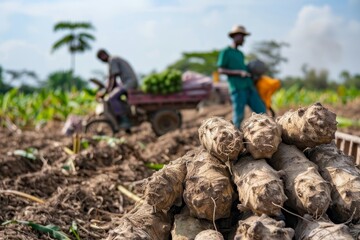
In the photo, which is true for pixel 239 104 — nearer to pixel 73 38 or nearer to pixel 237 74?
pixel 237 74

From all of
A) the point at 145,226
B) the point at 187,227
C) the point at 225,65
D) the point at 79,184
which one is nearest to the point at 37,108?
the point at 225,65

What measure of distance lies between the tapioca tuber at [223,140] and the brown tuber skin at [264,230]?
0.49 metres

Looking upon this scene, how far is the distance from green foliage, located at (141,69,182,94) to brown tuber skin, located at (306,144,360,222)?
794 centimetres

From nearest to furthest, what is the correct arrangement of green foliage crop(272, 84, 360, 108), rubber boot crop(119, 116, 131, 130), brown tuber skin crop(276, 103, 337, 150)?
brown tuber skin crop(276, 103, 337, 150) → rubber boot crop(119, 116, 131, 130) → green foliage crop(272, 84, 360, 108)

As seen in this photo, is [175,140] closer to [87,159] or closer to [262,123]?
[87,159]

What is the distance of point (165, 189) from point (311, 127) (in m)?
0.89

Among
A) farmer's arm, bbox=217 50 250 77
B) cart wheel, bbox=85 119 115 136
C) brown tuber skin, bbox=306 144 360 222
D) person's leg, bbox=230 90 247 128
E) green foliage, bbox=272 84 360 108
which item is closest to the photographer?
brown tuber skin, bbox=306 144 360 222

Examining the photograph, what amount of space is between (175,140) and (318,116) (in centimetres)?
615

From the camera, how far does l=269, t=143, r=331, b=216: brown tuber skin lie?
A: 2443 mm

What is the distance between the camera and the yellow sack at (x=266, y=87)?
8.77 m

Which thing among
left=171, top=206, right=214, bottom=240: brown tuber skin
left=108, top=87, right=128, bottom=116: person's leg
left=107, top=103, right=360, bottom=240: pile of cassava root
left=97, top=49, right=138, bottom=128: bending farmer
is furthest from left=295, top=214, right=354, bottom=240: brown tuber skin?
left=108, top=87, right=128, bottom=116: person's leg

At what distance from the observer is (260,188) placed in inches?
95.7

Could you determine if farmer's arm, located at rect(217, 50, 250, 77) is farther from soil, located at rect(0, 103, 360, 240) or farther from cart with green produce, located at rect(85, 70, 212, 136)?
cart with green produce, located at rect(85, 70, 212, 136)

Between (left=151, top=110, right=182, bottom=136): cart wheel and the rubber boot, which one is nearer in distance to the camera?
the rubber boot
